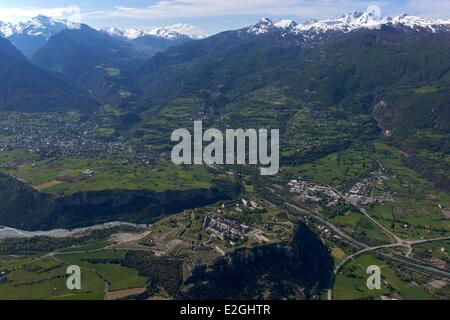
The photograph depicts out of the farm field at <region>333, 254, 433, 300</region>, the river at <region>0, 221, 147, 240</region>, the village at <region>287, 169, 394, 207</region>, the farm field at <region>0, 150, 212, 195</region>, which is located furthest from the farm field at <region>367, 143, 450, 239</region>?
the river at <region>0, 221, 147, 240</region>

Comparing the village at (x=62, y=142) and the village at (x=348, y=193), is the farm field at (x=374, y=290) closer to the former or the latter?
the village at (x=348, y=193)

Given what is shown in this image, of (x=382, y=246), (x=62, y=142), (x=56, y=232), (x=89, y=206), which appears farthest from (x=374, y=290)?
(x=62, y=142)

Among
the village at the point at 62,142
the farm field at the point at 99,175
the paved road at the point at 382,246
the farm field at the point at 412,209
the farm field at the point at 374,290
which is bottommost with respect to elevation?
the farm field at the point at 374,290

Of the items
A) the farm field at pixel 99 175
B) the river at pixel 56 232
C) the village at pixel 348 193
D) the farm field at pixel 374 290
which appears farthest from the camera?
the village at pixel 348 193

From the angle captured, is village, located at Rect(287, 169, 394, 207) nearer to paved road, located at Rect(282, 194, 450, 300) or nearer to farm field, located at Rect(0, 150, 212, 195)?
paved road, located at Rect(282, 194, 450, 300)

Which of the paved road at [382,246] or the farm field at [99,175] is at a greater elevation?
the farm field at [99,175]

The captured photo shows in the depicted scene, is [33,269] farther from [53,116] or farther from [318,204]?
[53,116]

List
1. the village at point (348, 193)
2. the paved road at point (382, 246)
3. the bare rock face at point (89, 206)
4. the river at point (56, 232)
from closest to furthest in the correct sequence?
the paved road at point (382, 246)
the river at point (56, 232)
the bare rock face at point (89, 206)
the village at point (348, 193)

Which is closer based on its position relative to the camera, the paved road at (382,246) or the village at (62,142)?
the paved road at (382,246)

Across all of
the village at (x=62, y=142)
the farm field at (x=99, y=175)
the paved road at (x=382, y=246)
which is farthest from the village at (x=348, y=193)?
the village at (x=62, y=142)
